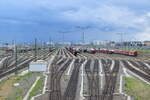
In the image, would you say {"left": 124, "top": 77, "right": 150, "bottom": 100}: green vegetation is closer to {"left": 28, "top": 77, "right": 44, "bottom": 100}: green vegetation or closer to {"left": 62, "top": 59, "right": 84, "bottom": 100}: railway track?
{"left": 62, "top": 59, "right": 84, "bottom": 100}: railway track

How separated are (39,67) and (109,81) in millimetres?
16500

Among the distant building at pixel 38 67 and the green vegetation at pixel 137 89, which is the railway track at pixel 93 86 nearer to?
the green vegetation at pixel 137 89

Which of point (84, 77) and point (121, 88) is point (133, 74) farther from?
point (121, 88)

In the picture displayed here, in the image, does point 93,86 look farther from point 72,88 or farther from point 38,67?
Answer: point 38,67

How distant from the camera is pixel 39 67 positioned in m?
53.3

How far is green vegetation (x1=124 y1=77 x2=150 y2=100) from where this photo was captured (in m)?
34.1

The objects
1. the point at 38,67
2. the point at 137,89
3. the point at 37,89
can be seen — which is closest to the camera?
the point at 37,89

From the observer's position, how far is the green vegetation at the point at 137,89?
112 feet

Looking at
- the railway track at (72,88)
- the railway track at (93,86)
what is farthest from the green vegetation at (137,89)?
the railway track at (72,88)

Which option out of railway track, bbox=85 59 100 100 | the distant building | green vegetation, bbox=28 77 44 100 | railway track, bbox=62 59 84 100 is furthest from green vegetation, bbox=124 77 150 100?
the distant building

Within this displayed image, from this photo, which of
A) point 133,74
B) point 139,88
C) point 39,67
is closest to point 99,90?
point 139,88

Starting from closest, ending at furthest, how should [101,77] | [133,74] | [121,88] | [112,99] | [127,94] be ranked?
[112,99] → [127,94] → [121,88] → [101,77] → [133,74]

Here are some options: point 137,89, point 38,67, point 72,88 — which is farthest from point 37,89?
point 38,67

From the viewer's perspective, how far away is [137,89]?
1486 inches
